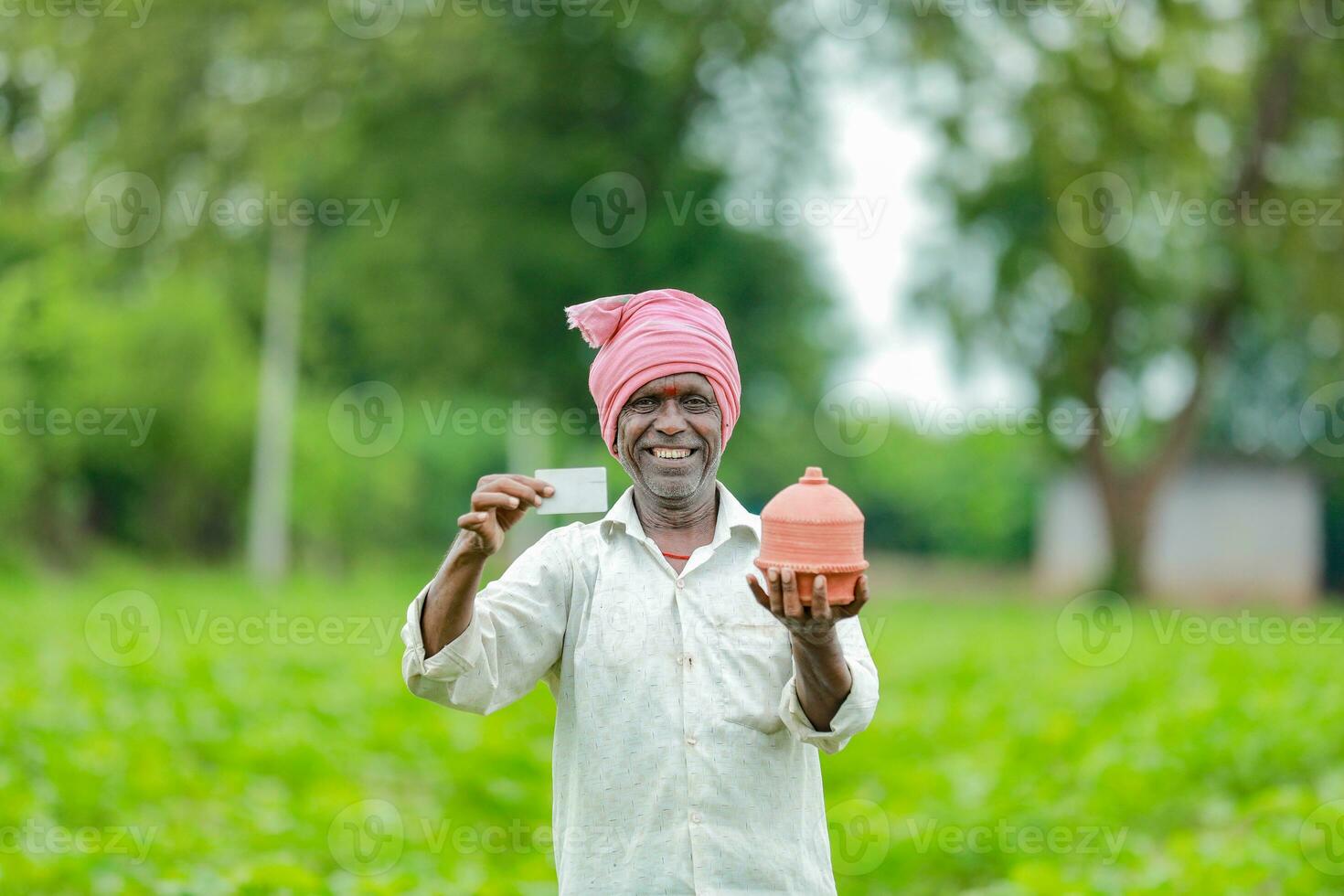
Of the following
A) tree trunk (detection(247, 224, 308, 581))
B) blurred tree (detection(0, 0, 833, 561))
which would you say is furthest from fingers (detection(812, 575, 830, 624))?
tree trunk (detection(247, 224, 308, 581))

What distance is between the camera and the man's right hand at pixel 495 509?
2361 mm

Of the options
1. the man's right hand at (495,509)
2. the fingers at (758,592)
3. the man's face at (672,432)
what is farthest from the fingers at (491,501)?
the fingers at (758,592)

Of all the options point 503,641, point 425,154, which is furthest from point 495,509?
point 425,154

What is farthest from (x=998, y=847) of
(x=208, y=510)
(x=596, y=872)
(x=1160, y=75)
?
(x=208, y=510)

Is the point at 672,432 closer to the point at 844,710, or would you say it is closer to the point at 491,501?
the point at 491,501

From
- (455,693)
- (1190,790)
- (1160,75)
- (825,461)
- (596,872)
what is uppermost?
(1160,75)

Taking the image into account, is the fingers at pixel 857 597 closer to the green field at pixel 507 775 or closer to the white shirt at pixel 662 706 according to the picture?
the white shirt at pixel 662 706

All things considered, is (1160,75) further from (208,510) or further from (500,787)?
(208,510)

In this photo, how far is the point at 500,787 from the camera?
23.0ft

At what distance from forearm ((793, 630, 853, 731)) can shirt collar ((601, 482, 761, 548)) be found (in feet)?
→ 1.05

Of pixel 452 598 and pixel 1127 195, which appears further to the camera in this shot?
pixel 1127 195

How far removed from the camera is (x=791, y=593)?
228 cm

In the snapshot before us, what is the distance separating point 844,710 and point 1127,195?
16434mm

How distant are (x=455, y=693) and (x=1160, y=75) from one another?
56.8 feet
